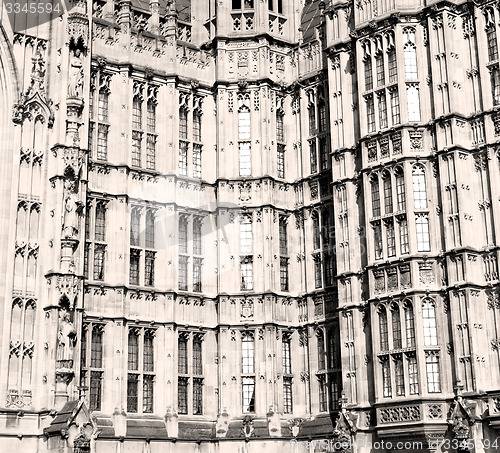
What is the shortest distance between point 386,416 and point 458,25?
15.1 m

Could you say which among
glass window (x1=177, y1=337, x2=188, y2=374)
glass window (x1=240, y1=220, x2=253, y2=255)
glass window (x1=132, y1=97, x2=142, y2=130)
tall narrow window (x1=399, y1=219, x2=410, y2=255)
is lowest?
glass window (x1=177, y1=337, x2=188, y2=374)

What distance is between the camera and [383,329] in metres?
33.7

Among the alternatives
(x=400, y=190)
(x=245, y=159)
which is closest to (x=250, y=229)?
(x=245, y=159)

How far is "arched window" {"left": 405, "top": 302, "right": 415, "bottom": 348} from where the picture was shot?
3250cm

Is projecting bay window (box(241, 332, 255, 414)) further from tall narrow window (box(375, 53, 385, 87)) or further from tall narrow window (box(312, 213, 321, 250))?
tall narrow window (box(375, 53, 385, 87))

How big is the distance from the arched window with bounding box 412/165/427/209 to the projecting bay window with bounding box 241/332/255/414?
9161 mm

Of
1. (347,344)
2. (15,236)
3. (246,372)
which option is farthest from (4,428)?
(347,344)

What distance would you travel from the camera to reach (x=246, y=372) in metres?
37.2

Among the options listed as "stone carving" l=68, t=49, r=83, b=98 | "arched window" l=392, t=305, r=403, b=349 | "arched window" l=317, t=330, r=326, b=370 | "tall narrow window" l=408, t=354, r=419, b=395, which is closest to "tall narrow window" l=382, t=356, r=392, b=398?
"arched window" l=392, t=305, r=403, b=349

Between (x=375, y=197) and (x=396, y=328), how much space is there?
17.5 ft

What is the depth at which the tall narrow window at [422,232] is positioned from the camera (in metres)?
33.2

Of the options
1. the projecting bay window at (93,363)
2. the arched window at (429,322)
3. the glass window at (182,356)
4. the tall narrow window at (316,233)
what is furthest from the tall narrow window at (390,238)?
the projecting bay window at (93,363)

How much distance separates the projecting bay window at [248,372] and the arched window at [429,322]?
320 inches

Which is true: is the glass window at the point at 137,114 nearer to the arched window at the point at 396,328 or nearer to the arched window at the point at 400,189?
the arched window at the point at 400,189
